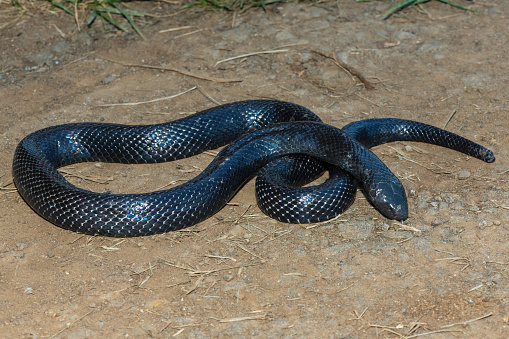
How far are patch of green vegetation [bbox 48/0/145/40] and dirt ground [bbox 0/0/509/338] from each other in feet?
0.65

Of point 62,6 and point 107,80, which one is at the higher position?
point 62,6

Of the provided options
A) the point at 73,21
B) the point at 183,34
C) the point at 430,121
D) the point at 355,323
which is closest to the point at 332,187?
the point at 355,323

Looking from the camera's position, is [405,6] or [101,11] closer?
[101,11]

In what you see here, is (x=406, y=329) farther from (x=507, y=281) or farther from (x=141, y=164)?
(x=141, y=164)

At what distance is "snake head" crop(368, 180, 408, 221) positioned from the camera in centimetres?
595

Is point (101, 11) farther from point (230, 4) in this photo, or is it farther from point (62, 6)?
point (230, 4)

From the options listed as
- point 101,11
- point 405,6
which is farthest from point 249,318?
point 405,6

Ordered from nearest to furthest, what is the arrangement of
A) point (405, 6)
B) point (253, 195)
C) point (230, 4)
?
point (253, 195) → point (230, 4) → point (405, 6)

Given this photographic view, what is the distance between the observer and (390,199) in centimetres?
599

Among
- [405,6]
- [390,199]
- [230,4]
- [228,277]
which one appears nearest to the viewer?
[228,277]

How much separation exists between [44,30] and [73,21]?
500 millimetres

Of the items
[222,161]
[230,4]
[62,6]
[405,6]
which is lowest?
[222,161]

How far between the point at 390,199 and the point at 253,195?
1.54m

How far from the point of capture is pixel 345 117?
7820mm
